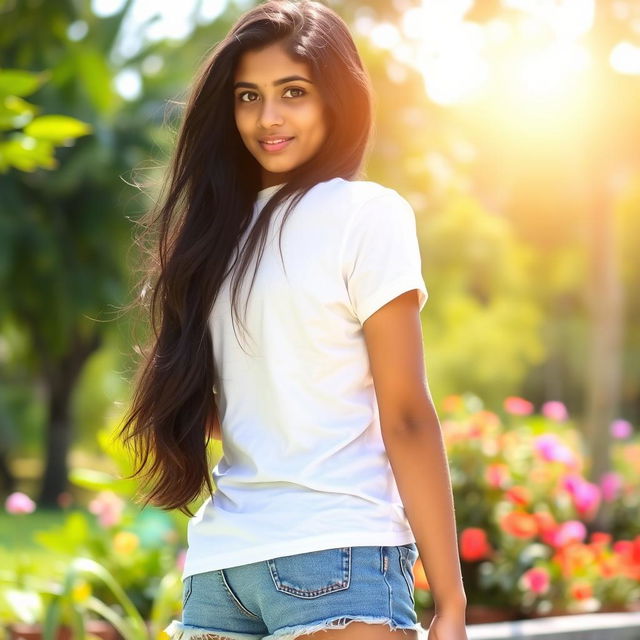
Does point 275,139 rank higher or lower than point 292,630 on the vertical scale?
higher

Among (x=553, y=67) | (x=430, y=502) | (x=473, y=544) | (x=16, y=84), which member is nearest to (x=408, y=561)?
(x=430, y=502)

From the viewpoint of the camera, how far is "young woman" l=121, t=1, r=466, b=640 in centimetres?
163

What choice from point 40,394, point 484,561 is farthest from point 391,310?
point 40,394

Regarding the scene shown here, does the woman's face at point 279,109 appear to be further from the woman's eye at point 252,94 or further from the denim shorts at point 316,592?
the denim shorts at point 316,592

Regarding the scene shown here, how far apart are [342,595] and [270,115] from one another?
0.75 meters

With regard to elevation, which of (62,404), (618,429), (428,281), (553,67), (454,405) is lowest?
(454,405)

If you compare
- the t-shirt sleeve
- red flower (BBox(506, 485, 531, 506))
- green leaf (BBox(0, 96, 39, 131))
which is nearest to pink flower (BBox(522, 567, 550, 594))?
red flower (BBox(506, 485, 531, 506))

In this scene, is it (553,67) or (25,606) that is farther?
(553,67)

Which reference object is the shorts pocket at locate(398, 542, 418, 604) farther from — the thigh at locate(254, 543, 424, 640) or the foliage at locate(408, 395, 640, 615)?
the foliage at locate(408, 395, 640, 615)

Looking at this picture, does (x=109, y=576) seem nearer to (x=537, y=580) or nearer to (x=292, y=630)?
(x=537, y=580)

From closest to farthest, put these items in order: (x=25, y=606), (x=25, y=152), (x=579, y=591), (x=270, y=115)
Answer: (x=270, y=115)
(x=25, y=152)
(x=25, y=606)
(x=579, y=591)

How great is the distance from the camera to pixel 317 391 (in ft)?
5.57

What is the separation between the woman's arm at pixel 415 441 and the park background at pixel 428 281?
0.61 metres

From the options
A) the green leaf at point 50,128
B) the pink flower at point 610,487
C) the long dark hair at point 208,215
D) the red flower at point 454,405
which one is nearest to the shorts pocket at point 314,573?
the long dark hair at point 208,215
